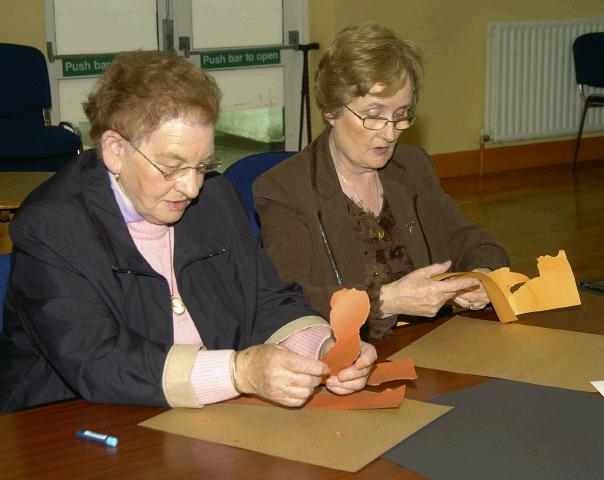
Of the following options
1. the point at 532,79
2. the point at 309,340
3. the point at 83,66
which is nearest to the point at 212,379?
the point at 309,340

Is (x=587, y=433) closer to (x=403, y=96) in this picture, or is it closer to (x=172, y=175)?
(x=172, y=175)

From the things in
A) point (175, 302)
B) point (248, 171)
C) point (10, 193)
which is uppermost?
point (248, 171)

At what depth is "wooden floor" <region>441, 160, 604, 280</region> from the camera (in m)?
5.66

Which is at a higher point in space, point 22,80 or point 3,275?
point 22,80

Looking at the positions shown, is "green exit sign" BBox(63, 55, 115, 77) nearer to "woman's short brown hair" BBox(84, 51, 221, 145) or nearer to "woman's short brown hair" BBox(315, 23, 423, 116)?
"woman's short brown hair" BBox(315, 23, 423, 116)

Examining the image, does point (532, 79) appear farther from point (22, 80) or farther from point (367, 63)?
point (367, 63)

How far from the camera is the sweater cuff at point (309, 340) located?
2027 mm

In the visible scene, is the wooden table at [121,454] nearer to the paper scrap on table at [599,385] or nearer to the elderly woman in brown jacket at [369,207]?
the paper scrap on table at [599,385]

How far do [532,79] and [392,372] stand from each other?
6.65 metres

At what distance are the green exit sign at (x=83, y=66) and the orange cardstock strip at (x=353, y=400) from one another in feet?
16.6

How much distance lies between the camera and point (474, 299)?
92.7 inches

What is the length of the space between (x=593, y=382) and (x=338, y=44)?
123 centimetres

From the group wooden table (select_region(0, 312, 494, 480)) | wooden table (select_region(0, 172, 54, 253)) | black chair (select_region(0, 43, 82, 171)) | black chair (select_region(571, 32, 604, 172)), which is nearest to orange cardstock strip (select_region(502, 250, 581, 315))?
wooden table (select_region(0, 312, 494, 480))

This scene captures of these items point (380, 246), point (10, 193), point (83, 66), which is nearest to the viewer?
point (380, 246)
